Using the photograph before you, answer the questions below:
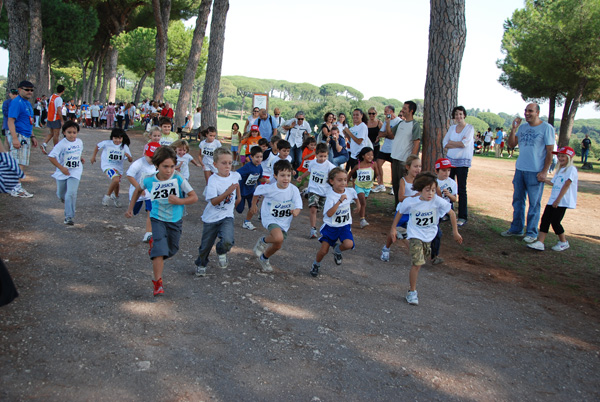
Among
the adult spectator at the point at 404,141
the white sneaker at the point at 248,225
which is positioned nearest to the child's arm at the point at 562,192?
the adult spectator at the point at 404,141

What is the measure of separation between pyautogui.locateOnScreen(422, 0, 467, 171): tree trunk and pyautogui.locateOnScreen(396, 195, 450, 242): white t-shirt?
12.8ft

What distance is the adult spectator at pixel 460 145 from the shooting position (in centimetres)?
875

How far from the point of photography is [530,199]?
828 cm

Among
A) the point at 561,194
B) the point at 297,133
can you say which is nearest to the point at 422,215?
the point at 561,194

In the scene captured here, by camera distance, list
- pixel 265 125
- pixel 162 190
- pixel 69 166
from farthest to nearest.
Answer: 1. pixel 265 125
2. pixel 69 166
3. pixel 162 190

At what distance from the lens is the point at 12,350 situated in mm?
3701

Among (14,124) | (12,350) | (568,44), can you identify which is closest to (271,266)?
(12,350)

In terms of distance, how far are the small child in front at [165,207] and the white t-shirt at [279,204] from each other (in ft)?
4.10

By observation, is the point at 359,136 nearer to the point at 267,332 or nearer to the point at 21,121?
the point at 21,121

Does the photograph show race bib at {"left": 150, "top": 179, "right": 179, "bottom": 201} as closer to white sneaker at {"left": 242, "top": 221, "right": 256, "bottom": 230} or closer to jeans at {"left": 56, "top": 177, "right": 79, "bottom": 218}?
jeans at {"left": 56, "top": 177, "right": 79, "bottom": 218}

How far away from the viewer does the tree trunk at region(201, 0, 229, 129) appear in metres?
18.3

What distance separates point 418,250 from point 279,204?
6.03ft

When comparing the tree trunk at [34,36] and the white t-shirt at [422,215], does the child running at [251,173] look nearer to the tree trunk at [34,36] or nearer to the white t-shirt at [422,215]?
the white t-shirt at [422,215]

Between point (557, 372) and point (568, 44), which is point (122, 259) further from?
point (568, 44)
